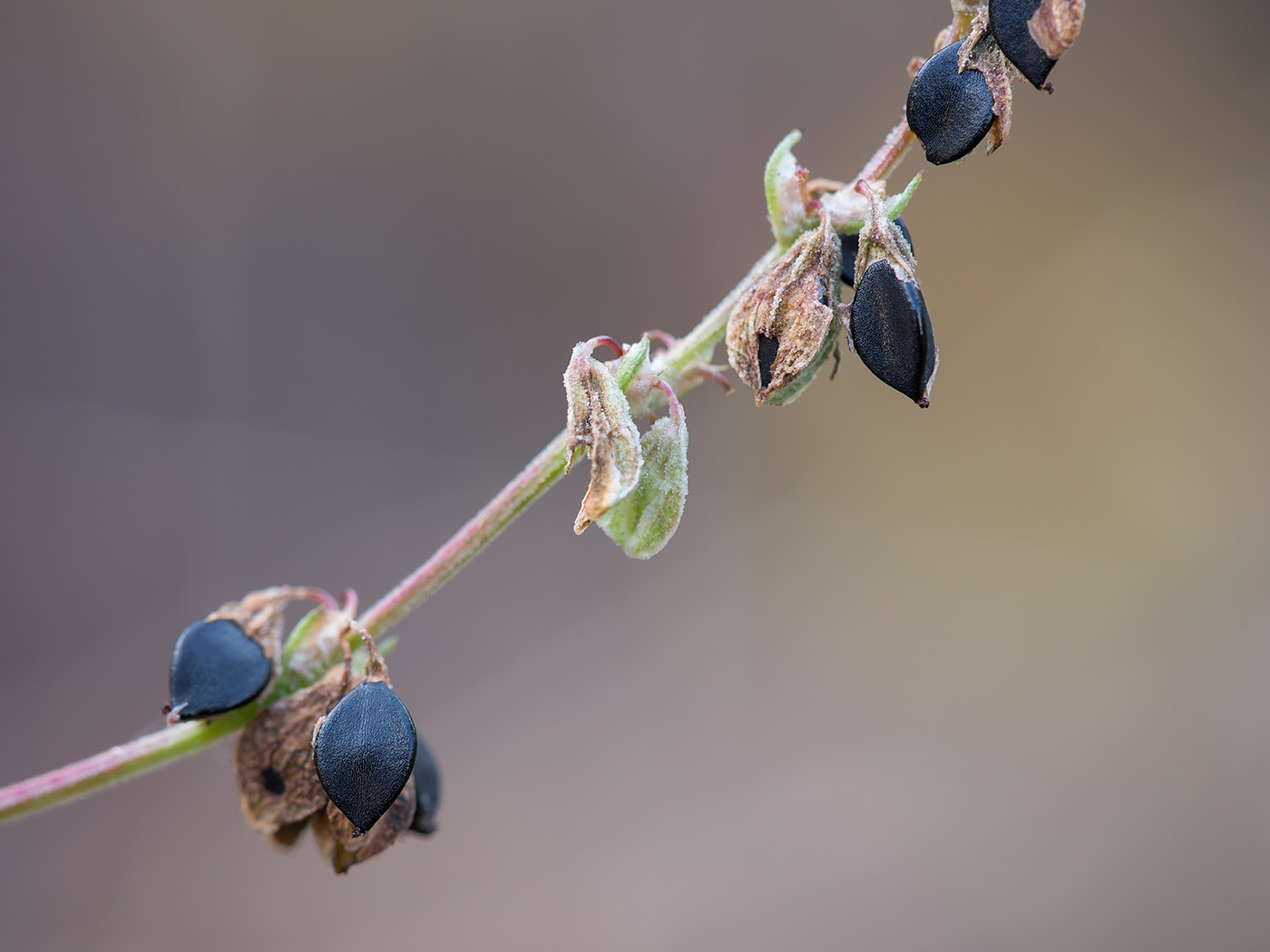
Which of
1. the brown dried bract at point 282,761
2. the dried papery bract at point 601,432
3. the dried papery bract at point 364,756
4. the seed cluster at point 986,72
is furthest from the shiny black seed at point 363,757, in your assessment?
the seed cluster at point 986,72

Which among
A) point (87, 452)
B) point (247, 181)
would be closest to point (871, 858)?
point (87, 452)

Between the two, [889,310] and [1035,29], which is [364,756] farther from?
[1035,29]

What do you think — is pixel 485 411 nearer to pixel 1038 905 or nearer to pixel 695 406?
pixel 695 406

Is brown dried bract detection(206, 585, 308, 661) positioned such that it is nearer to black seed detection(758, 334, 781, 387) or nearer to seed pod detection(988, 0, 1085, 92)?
black seed detection(758, 334, 781, 387)

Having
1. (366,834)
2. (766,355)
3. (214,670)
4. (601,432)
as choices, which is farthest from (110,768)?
(766,355)

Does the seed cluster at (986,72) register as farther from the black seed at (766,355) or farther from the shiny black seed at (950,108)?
the black seed at (766,355)
